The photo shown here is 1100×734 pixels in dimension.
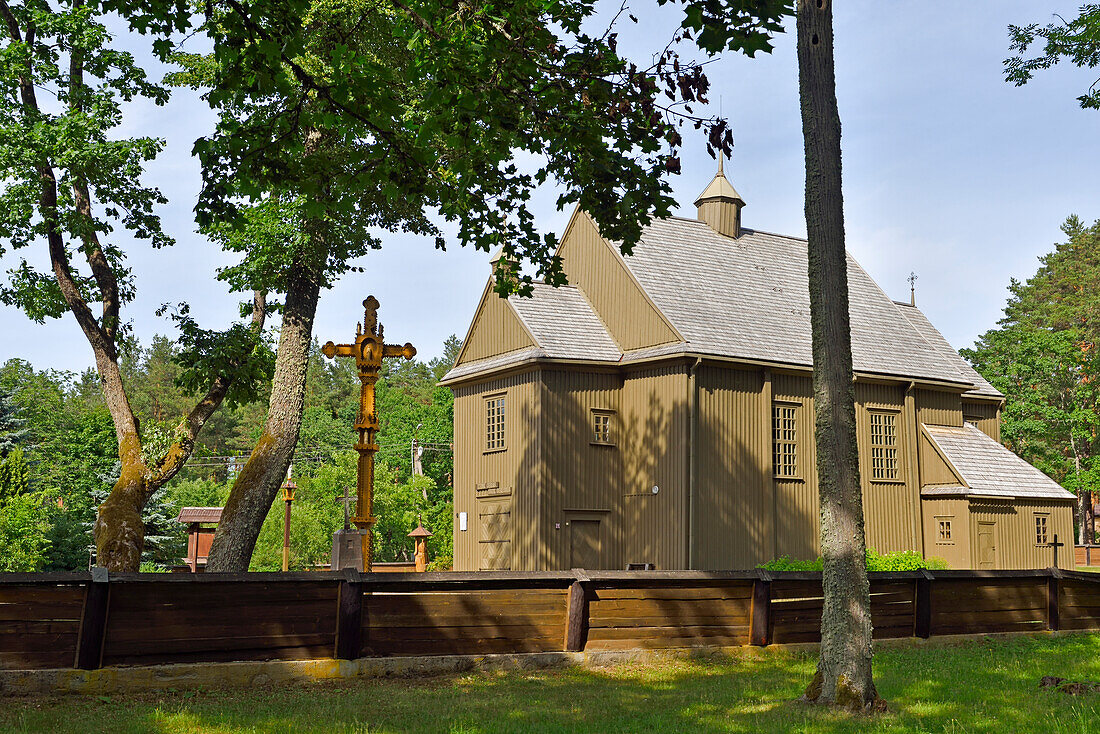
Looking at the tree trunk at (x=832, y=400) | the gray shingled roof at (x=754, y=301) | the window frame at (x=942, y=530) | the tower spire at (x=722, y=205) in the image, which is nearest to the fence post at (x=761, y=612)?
the tree trunk at (x=832, y=400)

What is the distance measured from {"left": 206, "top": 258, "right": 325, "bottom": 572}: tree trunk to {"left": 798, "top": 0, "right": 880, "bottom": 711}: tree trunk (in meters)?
11.2

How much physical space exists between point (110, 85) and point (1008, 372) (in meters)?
51.4

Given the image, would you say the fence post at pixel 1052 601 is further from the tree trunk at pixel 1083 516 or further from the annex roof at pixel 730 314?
the tree trunk at pixel 1083 516

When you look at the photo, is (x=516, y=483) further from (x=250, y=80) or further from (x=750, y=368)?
(x=250, y=80)

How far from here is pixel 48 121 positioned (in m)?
19.1

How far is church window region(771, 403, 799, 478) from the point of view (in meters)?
26.7

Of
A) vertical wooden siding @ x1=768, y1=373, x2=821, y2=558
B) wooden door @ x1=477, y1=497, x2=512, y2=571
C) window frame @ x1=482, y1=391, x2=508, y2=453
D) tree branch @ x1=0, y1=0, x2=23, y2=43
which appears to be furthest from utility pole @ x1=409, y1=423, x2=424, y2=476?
tree branch @ x1=0, y1=0, x2=23, y2=43

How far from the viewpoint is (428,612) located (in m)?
11.1

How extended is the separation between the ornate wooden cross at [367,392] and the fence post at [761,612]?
6338mm

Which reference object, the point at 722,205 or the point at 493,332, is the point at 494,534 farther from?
the point at 722,205

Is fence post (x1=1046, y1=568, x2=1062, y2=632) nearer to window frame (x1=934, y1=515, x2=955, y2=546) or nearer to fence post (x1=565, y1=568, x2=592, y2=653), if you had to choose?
fence post (x1=565, y1=568, x2=592, y2=653)

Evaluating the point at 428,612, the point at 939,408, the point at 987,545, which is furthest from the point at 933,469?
the point at 428,612

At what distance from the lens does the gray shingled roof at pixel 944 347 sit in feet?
107

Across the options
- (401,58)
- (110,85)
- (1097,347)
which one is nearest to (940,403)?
(401,58)
